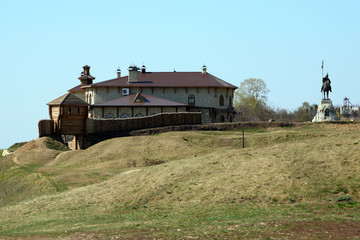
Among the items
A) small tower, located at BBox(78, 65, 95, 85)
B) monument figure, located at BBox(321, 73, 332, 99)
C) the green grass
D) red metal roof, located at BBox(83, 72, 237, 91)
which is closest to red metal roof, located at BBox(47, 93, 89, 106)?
the green grass

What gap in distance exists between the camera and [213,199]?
82.5ft

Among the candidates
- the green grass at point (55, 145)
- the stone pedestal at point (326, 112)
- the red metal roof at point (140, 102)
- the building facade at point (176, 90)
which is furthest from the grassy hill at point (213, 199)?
the building facade at point (176, 90)

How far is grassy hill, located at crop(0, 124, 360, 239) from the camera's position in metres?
18.9

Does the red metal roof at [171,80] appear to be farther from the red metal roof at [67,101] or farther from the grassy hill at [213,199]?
the grassy hill at [213,199]

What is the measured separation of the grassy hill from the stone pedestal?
124 feet

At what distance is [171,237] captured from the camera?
1759 cm

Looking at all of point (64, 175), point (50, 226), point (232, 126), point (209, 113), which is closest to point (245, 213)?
point (50, 226)

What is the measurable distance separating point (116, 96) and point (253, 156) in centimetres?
5722

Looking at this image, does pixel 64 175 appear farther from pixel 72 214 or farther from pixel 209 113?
pixel 209 113

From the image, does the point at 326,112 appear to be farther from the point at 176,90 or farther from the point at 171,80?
the point at 171,80

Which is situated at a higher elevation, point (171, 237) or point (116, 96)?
point (116, 96)

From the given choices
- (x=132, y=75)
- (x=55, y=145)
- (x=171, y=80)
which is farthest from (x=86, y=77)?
(x=55, y=145)

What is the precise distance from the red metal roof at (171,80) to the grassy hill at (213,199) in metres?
46.6

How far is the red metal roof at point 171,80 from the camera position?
86125 millimetres
